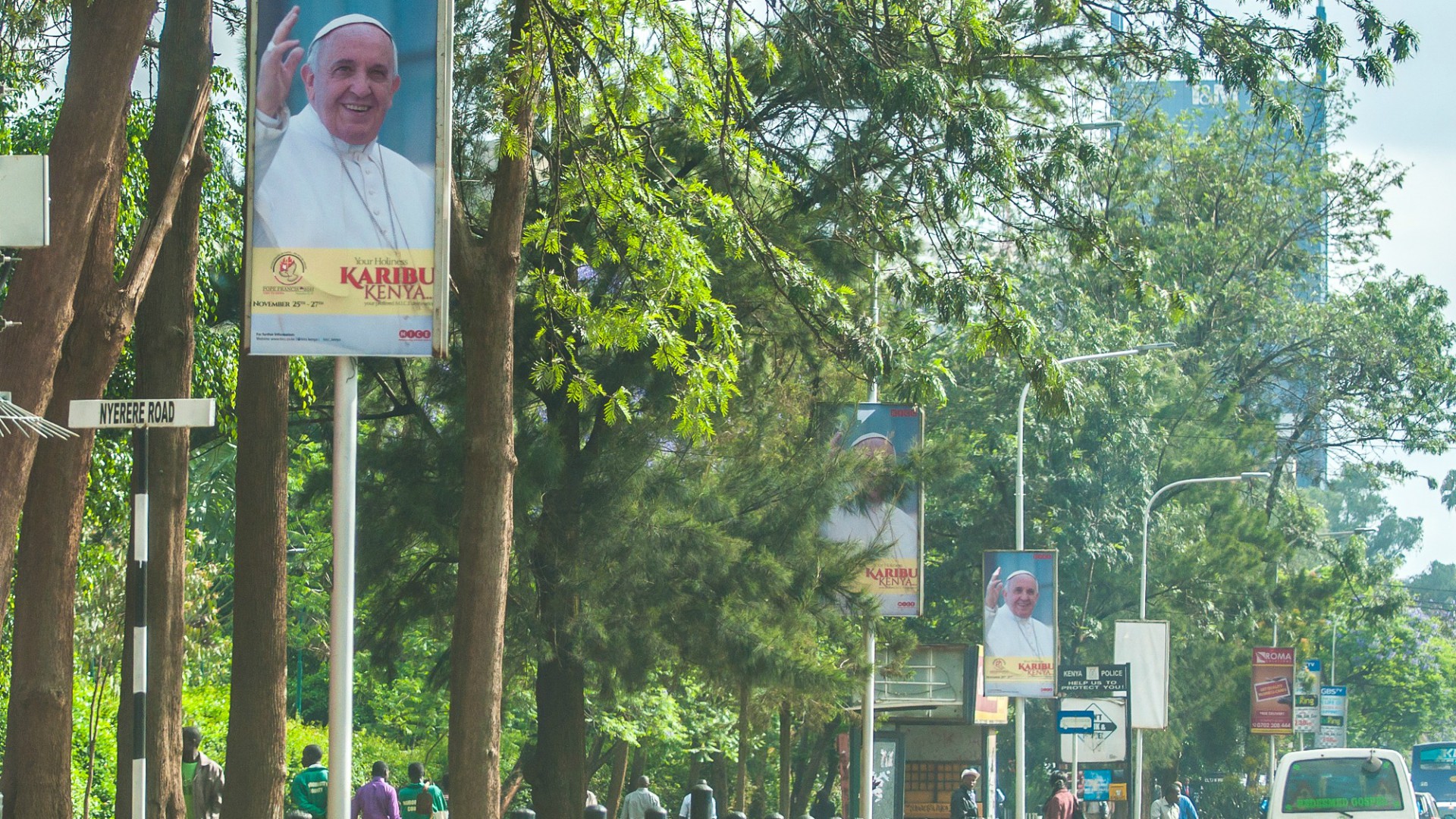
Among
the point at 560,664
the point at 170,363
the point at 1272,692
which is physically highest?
the point at 170,363

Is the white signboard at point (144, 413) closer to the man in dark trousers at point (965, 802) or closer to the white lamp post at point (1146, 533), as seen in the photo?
the man in dark trousers at point (965, 802)

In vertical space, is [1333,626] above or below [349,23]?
below

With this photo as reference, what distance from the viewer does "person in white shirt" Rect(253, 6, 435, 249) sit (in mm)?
9484

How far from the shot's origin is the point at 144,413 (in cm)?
877

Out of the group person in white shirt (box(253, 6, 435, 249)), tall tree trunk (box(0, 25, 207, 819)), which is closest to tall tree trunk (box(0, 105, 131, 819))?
tall tree trunk (box(0, 25, 207, 819))

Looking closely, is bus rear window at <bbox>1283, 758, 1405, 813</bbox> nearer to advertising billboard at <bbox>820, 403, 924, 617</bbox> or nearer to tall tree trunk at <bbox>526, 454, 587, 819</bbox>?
advertising billboard at <bbox>820, 403, 924, 617</bbox>

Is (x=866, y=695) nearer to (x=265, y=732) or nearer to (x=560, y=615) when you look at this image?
(x=560, y=615)

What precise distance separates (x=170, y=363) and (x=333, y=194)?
11.6 feet

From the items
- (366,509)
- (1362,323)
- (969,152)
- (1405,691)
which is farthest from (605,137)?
(1405,691)

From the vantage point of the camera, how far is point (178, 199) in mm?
12781

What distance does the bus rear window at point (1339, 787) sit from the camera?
18141 mm

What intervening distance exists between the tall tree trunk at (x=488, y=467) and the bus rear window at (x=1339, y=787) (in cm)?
994

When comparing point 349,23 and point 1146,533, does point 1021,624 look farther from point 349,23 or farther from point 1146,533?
point 349,23

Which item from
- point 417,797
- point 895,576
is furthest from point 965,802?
point 417,797
